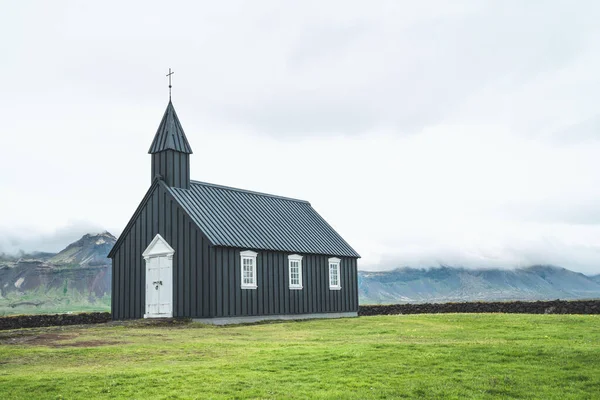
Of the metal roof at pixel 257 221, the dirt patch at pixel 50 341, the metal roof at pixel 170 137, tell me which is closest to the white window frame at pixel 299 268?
the metal roof at pixel 257 221

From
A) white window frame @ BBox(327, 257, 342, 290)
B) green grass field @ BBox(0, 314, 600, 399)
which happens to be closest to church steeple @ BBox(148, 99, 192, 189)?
white window frame @ BBox(327, 257, 342, 290)

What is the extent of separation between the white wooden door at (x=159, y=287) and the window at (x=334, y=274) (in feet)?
35.0

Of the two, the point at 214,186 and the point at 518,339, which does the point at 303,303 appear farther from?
the point at 518,339

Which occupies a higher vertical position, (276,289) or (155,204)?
(155,204)

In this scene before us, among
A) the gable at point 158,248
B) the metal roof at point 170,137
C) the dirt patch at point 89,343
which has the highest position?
the metal roof at point 170,137

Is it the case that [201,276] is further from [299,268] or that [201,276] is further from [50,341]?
[50,341]

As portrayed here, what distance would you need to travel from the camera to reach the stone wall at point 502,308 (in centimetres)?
3538

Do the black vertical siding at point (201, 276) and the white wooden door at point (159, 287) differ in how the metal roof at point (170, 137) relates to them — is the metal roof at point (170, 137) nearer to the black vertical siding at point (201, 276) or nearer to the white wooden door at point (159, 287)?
the black vertical siding at point (201, 276)

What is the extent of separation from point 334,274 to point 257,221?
650 cm

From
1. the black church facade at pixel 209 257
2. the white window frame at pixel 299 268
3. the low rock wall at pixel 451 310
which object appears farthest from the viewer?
the white window frame at pixel 299 268

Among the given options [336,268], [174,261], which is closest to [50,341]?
[174,261]

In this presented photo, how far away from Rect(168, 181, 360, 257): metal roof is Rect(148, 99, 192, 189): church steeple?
2.46 ft

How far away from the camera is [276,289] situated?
34406 mm

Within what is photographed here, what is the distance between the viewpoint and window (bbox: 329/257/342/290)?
39.1 meters
